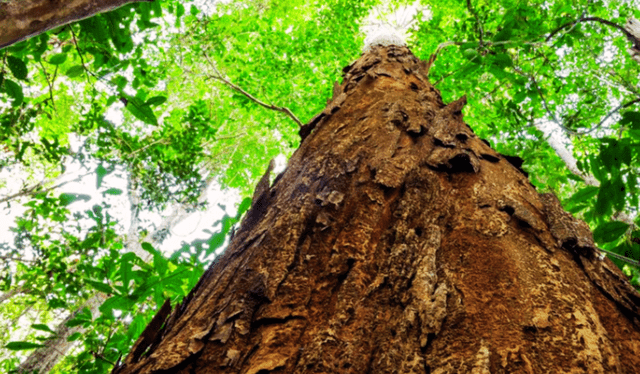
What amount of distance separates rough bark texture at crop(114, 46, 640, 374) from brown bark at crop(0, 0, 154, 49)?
822mm

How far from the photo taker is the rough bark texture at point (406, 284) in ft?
1.97

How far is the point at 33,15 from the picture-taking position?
1.01m

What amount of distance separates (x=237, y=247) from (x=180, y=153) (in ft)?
13.5

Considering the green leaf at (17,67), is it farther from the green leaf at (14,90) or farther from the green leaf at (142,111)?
the green leaf at (142,111)

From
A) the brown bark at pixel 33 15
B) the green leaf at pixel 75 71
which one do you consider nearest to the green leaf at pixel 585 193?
the brown bark at pixel 33 15

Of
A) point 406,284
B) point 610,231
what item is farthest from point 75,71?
point 610,231

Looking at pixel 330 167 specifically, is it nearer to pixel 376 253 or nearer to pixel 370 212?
pixel 370 212

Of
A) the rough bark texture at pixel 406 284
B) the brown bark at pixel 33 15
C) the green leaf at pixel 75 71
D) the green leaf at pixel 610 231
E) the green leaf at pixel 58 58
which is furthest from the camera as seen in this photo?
the green leaf at pixel 58 58

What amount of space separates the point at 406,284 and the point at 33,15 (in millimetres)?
1235

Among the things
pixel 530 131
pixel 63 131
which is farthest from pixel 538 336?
pixel 63 131

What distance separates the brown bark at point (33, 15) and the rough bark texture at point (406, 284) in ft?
2.70

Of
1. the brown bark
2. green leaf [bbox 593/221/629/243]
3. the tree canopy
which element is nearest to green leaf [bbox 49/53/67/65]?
the tree canopy

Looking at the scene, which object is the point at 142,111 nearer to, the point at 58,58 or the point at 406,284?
the point at 58,58

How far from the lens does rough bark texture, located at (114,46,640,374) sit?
60cm
